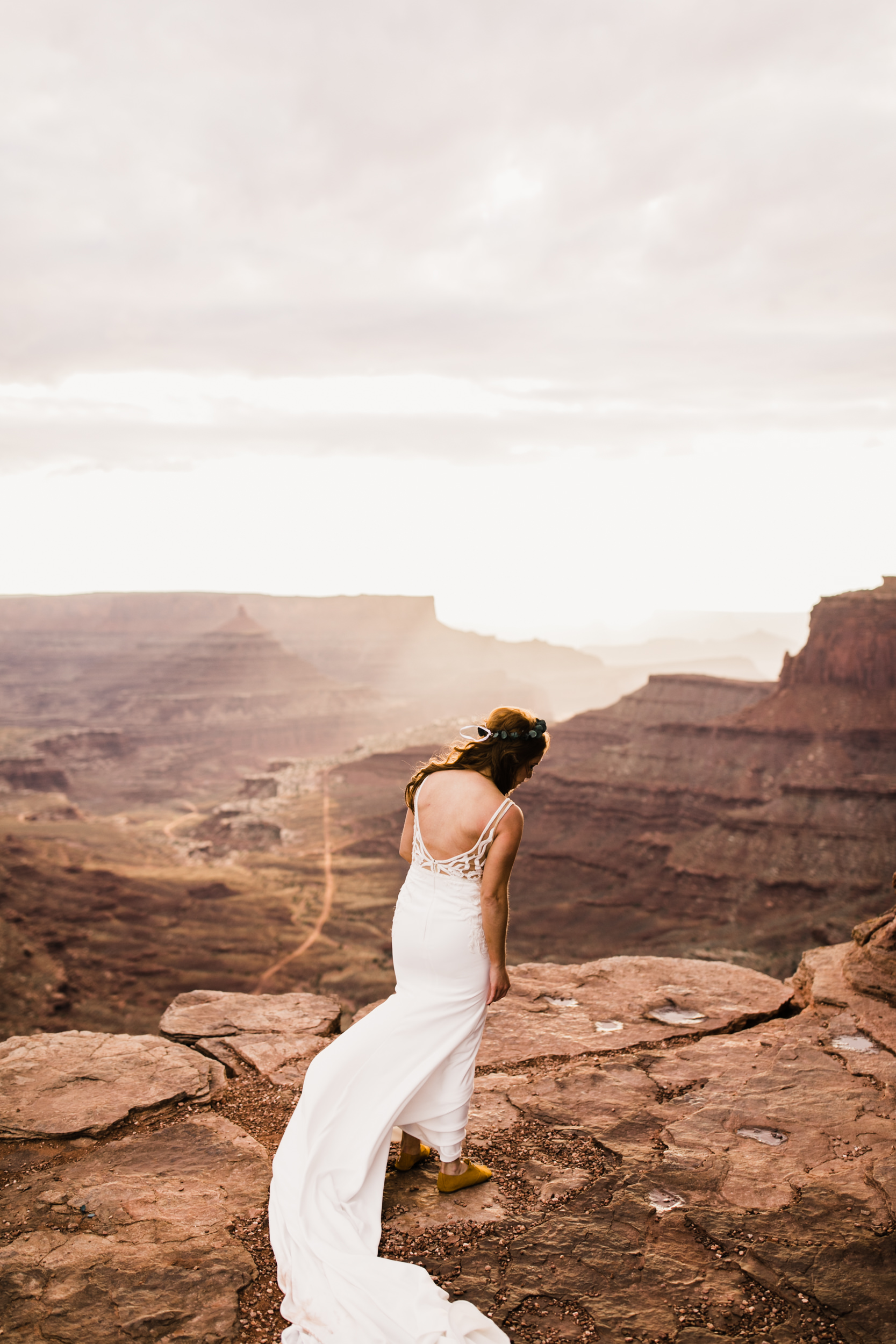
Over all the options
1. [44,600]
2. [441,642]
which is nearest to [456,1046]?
[44,600]

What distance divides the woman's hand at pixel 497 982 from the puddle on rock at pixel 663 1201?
131 centimetres

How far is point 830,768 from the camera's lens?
3772 centimetres

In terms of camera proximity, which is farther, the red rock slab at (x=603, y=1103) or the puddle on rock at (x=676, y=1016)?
the puddle on rock at (x=676, y=1016)

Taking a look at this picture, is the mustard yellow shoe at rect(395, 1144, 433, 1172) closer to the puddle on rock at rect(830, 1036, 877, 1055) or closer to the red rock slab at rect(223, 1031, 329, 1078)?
the red rock slab at rect(223, 1031, 329, 1078)

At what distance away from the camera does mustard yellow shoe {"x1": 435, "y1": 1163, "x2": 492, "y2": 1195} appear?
13.7ft

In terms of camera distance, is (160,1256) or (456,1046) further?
(456,1046)

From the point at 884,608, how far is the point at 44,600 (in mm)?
129593

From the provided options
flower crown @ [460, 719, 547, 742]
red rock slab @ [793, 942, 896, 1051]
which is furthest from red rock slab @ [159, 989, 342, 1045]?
red rock slab @ [793, 942, 896, 1051]

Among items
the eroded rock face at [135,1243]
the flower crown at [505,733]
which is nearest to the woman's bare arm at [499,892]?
the flower crown at [505,733]

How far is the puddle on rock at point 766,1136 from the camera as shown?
4730 mm

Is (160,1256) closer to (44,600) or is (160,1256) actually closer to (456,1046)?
(456,1046)

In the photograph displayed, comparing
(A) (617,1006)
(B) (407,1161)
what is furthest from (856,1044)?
(B) (407,1161)

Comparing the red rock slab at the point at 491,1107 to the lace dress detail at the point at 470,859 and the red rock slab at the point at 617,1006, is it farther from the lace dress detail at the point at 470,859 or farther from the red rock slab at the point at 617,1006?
the lace dress detail at the point at 470,859

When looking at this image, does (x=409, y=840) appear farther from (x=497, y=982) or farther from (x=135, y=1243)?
(x=135, y=1243)
